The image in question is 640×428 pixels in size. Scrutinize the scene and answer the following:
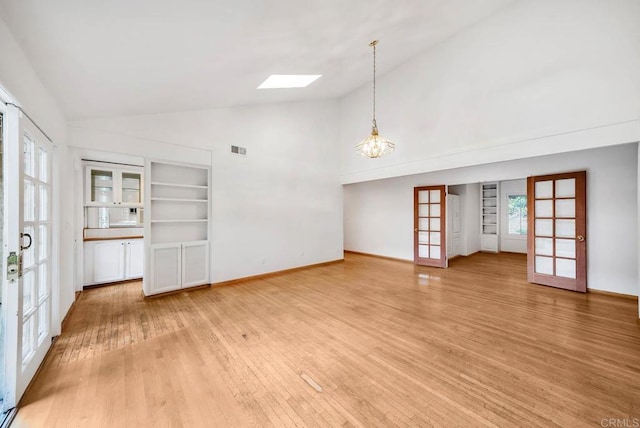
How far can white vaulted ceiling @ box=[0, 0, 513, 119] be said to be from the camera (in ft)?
5.35

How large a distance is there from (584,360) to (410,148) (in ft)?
14.0

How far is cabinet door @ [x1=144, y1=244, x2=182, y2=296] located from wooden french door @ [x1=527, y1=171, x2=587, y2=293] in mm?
6753

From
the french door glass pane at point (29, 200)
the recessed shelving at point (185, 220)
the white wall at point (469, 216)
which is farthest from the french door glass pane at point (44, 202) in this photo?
the white wall at point (469, 216)

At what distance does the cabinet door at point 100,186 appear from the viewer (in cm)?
455

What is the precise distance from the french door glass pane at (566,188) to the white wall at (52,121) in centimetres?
714

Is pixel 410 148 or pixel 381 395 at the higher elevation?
pixel 410 148

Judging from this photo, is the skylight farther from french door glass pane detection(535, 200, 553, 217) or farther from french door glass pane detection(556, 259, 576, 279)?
french door glass pane detection(556, 259, 576, 279)

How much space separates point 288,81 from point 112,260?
471 centimetres

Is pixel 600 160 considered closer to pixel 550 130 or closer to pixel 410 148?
pixel 550 130

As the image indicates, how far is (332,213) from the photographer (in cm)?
692

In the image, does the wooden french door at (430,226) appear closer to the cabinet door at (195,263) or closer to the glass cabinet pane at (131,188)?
the cabinet door at (195,263)

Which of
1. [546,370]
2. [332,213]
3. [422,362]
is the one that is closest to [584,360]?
[546,370]

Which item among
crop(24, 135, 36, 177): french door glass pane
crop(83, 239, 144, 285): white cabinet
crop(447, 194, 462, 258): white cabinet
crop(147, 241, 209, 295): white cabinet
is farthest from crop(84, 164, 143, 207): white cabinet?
crop(447, 194, 462, 258): white cabinet

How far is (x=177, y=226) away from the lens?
4.49 m
